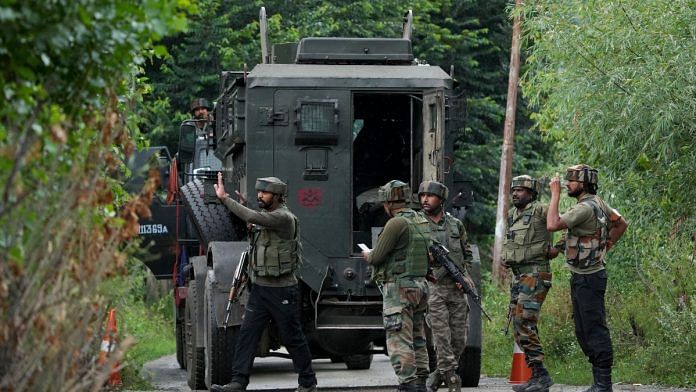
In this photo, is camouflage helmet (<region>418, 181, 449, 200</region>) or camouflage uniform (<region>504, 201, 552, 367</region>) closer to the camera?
camouflage helmet (<region>418, 181, 449, 200</region>)

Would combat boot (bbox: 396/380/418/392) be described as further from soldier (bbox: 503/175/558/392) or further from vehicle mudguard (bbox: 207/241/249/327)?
vehicle mudguard (bbox: 207/241/249/327)

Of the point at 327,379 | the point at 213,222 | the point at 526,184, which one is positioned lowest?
the point at 327,379

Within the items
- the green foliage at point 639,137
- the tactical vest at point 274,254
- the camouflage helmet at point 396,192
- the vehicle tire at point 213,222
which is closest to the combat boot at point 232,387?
the tactical vest at point 274,254

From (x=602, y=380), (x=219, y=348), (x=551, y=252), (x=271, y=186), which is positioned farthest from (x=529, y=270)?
(x=219, y=348)

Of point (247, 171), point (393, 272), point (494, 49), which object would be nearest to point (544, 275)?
point (393, 272)

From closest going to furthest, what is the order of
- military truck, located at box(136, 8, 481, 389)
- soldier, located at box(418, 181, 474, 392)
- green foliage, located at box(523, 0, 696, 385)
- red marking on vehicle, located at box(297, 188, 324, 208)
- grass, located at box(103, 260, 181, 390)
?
grass, located at box(103, 260, 181, 390) < soldier, located at box(418, 181, 474, 392) < military truck, located at box(136, 8, 481, 389) < red marking on vehicle, located at box(297, 188, 324, 208) < green foliage, located at box(523, 0, 696, 385)

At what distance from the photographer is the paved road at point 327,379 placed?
1368cm

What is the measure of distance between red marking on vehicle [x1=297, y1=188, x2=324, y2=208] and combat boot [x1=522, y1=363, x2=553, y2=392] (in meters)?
2.37

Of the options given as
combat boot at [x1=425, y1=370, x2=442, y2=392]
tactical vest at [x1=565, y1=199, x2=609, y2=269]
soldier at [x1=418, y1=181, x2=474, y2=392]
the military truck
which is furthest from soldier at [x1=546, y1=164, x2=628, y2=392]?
the military truck

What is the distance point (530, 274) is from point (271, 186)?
228cm

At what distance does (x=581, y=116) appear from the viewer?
17.3 m

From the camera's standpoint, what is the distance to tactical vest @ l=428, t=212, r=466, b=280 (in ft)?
40.8

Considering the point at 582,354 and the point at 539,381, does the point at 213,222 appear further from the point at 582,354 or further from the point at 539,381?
the point at 582,354

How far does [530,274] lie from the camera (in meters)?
12.3
